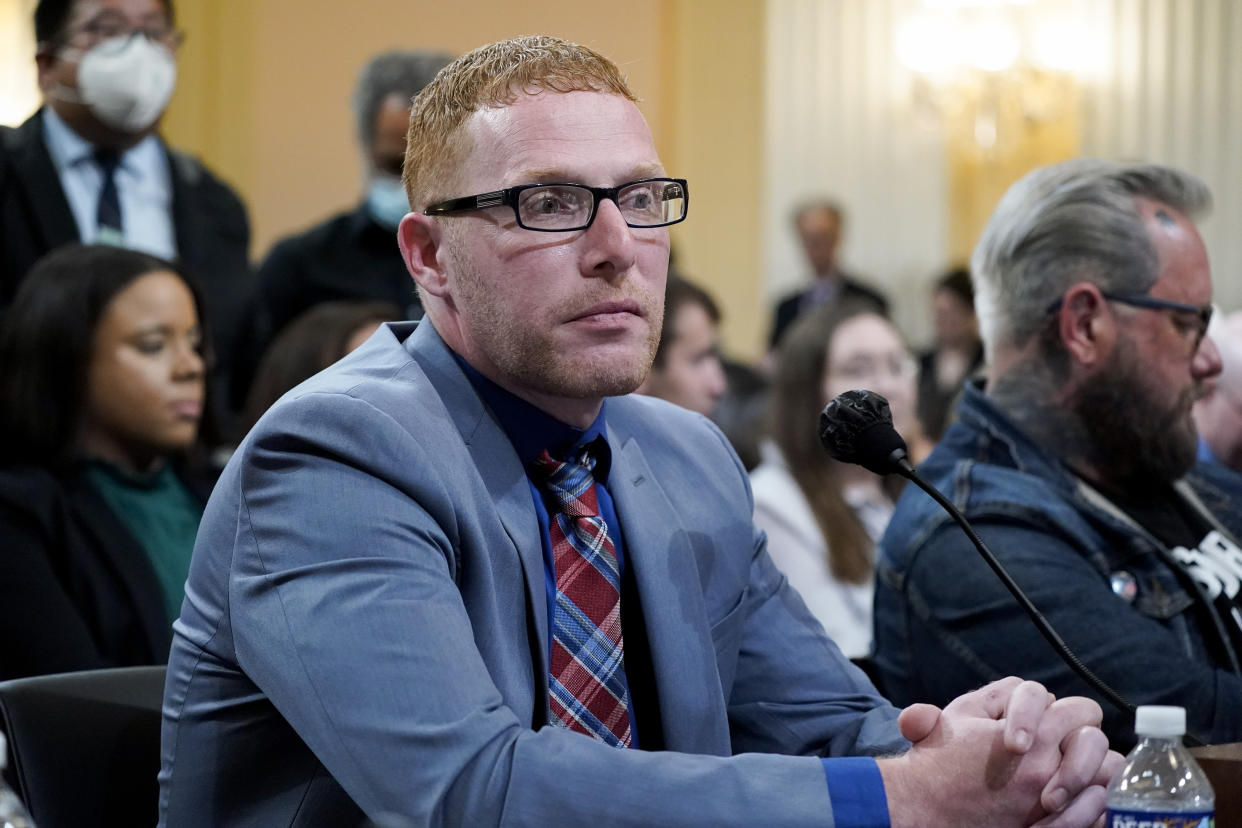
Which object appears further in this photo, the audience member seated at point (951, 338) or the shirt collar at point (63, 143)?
the audience member seated at point (951, 338)

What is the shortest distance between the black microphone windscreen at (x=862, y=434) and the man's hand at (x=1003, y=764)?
31 cm

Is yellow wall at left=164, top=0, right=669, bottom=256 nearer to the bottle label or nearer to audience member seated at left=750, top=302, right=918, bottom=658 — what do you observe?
audience member seated at left=750, top=302, right=918, bottom=658

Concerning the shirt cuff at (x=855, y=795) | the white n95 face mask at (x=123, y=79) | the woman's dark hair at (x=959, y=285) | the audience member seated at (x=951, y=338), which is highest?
A: the white n95 face mask at (x=123, y=79)

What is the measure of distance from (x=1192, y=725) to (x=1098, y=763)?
653 mm

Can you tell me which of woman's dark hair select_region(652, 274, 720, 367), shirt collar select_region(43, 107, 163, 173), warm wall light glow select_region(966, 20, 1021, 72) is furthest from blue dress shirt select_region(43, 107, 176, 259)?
warm wall light glow select_region(966, 20, 1021, 72)

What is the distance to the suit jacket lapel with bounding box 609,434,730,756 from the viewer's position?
1.69 meters

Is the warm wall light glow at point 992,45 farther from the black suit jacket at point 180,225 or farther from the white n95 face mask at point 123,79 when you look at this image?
the white n95 face mask at point 123,79

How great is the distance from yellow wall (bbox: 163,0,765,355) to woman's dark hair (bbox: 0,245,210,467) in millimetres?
3894

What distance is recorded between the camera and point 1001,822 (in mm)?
1455

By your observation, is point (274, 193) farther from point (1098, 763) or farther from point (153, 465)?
point (1098, 763)

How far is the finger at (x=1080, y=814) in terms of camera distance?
147cm

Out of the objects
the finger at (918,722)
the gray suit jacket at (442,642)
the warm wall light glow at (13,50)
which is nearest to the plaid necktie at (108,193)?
the gray suit jacket at (442,642)

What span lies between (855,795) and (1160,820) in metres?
0.26

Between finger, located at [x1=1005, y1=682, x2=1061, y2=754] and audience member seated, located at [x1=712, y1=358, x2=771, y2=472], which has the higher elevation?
finger, located at [x1=1005, y1=682, x2=1061, y2=754]
